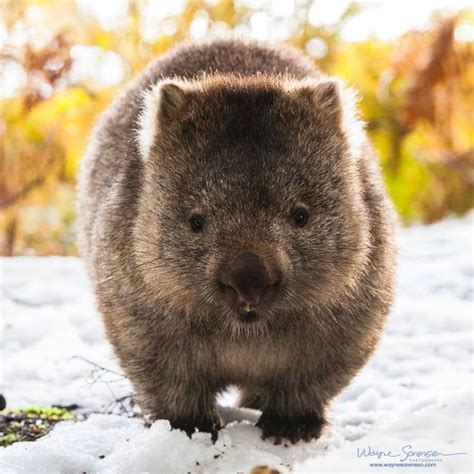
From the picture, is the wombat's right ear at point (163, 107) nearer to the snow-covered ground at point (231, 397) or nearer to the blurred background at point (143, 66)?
the snow-covered ground at point (231, 397)

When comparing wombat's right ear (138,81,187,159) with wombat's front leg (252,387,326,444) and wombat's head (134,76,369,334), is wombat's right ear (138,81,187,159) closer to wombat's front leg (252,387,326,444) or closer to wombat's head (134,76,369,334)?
wombat's head (134,76,369,334)

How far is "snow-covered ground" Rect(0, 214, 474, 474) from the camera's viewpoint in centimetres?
382

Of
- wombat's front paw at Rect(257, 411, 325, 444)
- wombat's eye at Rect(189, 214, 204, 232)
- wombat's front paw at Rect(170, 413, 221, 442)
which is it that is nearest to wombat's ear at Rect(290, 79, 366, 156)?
wombat's eye at Rect(189, 214, 204, 232)

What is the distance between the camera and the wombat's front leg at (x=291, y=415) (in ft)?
14.5

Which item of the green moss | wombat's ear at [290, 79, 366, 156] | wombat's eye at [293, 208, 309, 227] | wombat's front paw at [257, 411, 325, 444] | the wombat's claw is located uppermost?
wombat's ear at [290, 79, 366, 156]

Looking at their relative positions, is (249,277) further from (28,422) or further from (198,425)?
(28,422)

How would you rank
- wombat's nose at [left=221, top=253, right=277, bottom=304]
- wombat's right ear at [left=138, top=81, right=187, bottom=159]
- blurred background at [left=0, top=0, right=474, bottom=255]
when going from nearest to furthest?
wombat's nose at [left=221, top=253, right=277, bottom=304] < wombat's right ear at [left=138, top=81, right=187, bottom=159] < blurred background at [left=0, top=0, right=474, bottom=255]

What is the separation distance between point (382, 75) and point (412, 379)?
890cm

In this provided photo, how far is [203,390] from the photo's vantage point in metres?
4.35

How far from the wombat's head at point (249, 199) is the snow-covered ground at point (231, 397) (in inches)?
26.6

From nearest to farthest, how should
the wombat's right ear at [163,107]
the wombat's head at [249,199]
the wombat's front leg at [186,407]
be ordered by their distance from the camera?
1. the wombat's head at [249,199]
2. the wombat's right ear at [163,107]
3. the wombat's front leg at [186,407]

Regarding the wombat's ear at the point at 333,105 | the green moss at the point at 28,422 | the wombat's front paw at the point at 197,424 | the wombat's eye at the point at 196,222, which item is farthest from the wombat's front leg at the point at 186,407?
the wombat's ear at the point at 333,105

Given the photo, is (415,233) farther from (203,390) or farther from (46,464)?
(46,464)

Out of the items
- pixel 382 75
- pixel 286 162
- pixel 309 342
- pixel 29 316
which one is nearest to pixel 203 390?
pixel 309 342
